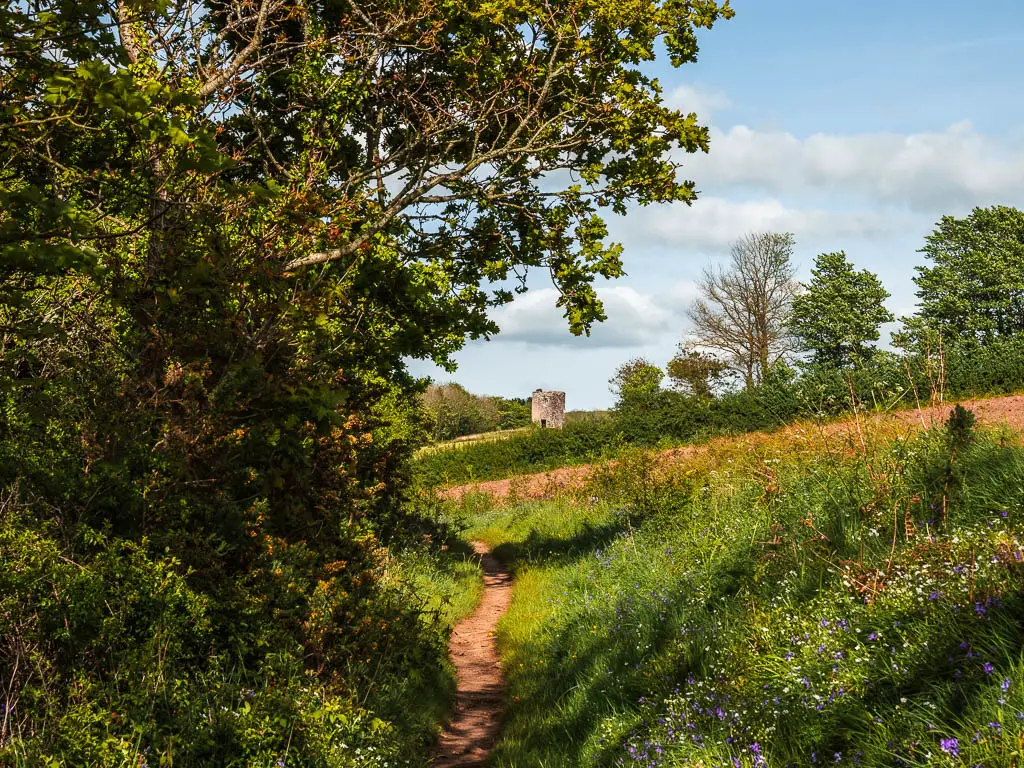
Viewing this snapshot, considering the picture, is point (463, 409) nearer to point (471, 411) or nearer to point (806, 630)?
point (471, 411)

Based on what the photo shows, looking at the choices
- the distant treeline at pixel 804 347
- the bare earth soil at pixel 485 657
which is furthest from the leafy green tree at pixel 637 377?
the bare earth soil at pixel 485 657

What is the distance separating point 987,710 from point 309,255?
7.77 meters

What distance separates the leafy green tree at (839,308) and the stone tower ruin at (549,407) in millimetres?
14316

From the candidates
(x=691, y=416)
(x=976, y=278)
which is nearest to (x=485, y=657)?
(x=691, y=416)

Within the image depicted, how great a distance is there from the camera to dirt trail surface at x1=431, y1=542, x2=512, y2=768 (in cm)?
664

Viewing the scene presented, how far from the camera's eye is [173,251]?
19.6ft

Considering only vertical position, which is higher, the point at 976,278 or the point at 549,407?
the point at 976,278

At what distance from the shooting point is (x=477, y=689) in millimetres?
8383

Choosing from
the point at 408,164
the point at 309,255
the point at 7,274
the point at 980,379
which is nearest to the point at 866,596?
the point at 7,274

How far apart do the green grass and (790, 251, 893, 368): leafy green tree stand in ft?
107

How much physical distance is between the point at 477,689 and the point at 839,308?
36792 millimetres

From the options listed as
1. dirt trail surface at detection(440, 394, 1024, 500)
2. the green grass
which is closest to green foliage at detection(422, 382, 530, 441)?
dirt trail surface at detection(440, 394, 1024, 500)

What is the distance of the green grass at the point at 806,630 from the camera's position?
3824mm

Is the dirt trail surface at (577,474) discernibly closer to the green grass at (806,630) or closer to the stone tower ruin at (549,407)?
the green grass at (806,630)
